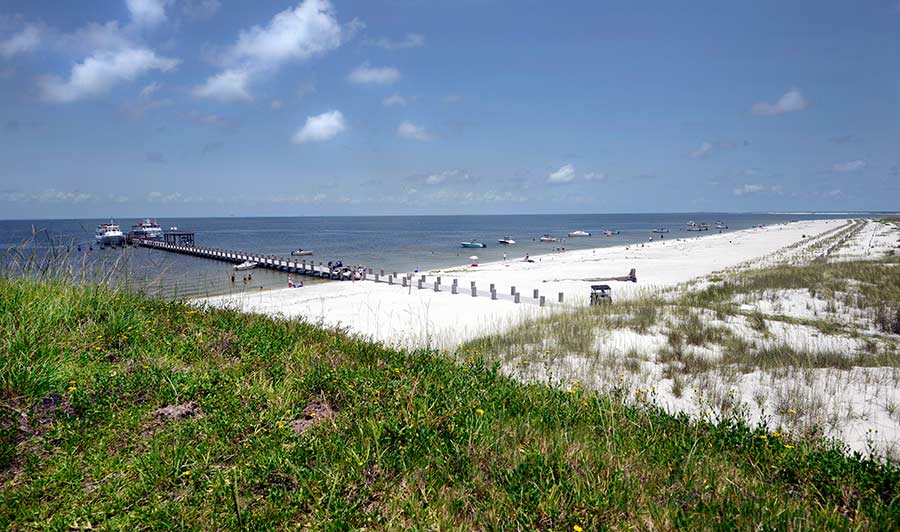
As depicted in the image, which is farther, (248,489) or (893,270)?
(893,270)

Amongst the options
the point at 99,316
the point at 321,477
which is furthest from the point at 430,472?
the point at 99,316

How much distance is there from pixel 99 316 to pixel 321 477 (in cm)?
447

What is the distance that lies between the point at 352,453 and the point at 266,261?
40.9m

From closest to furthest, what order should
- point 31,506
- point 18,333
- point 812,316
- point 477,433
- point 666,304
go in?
1. point 31,506
2. point 477,433
3. point 18,333
4. point 812,316
5. point 666,304

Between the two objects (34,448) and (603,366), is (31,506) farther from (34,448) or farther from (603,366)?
(603,366)

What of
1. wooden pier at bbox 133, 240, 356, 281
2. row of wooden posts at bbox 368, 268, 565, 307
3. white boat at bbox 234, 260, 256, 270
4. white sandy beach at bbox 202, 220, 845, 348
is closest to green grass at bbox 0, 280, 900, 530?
white sandy beach at bbox 202, 220, 845, 348

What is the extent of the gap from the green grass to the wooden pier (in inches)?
995

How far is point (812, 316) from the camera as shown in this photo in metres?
12.2

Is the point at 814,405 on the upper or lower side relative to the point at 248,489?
lower

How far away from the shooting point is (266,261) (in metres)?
40.8

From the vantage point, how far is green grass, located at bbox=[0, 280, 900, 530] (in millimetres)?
2764

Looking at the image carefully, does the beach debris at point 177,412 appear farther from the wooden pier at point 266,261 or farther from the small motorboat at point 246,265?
the small motorboat at point 246,265

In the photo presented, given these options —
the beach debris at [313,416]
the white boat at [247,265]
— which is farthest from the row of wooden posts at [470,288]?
the white boat at [247,265]

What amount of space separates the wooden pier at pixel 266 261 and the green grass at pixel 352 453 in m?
25.3
